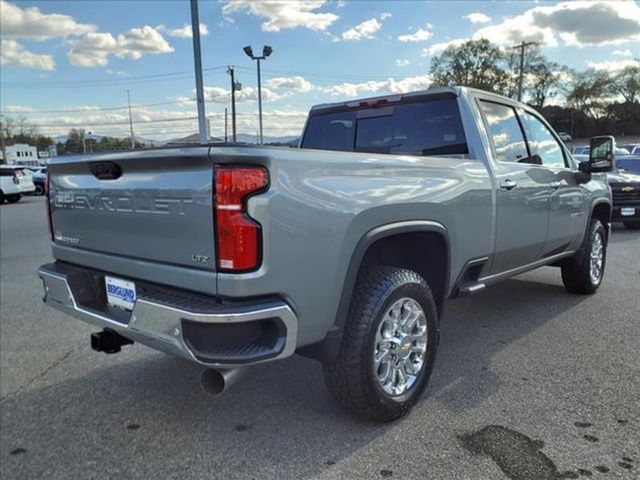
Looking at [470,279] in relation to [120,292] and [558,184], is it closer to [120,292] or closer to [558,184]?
[558,184]

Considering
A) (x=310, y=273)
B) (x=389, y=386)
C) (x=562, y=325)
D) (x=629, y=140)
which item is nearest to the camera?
(x=310, y=273)

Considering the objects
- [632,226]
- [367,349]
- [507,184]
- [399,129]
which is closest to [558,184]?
[507,184]

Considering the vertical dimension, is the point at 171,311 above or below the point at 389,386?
above

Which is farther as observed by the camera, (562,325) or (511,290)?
(511,290)

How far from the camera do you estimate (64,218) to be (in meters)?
3.18

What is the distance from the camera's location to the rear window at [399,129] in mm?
3895

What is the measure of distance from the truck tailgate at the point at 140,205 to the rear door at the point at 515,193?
2.32m

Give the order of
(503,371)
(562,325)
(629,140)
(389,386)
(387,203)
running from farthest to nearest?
(629,140), (562,325), (503,371), (389,386), (387,203)

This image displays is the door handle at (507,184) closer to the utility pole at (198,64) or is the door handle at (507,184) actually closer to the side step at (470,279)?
the side step at (470,279)

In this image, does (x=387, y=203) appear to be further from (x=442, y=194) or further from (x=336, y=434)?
(x=336, y=434)

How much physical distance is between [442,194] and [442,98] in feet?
3.43

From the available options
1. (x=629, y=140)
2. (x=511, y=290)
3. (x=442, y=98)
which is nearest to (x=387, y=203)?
(x=442, y=98)

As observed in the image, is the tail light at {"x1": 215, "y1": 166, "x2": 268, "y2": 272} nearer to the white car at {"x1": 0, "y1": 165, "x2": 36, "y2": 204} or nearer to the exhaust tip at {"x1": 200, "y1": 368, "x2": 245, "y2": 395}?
the exhaust tip at {"x1": 200, "y1": 368, "x2": 245, "y2": 395}

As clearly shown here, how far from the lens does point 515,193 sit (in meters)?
3.95
